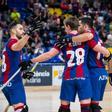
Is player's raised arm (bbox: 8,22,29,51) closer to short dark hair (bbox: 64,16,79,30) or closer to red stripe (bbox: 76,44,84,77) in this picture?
short dark hair (bbox: 64,16,79,30)

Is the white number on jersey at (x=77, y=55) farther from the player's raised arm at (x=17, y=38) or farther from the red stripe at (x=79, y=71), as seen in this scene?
the player's raised arm at (x=17, y=38)

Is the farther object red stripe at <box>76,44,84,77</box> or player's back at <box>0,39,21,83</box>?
player's back at <box>0,39,21,83</box>

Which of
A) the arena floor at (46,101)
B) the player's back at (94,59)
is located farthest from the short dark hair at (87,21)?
the arena floor at (46,101)

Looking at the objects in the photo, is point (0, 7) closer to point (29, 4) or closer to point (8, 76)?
point (29, 4)

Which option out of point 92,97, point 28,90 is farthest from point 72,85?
point 28,90

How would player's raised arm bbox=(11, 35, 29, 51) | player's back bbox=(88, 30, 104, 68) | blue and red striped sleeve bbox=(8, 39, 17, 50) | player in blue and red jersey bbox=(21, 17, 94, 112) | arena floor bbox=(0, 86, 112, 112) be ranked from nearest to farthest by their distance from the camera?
player's raised arm bbox=(11, 35, 29, 51) → player in blue and red jersey bbox=(21, 17, 94, 112) → blue and red striped sleeve bbox=(8, 39, 17, 50) → player's back bbox=(88, 30, 104, 68) → arena floor bbox=(0, 86, 112, 112)

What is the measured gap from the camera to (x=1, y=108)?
11.8m

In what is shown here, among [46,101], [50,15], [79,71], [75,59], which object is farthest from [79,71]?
[50,15]

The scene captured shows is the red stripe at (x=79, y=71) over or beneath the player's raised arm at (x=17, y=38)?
beneath

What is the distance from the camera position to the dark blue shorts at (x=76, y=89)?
288 inches

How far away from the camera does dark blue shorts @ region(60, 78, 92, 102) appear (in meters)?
7.31

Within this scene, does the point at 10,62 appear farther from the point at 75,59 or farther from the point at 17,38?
the point at 75,59

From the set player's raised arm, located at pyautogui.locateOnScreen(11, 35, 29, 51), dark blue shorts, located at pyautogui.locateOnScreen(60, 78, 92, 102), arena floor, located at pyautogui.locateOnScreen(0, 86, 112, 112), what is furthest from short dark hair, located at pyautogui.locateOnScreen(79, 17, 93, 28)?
arena floor, located at pyautogui.locateOnScreen(0, 86, 112, 112)

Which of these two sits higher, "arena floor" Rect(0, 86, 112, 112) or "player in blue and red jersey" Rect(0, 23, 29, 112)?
"player in blue and red jersey" Rect(0, 23, 29, 112)
